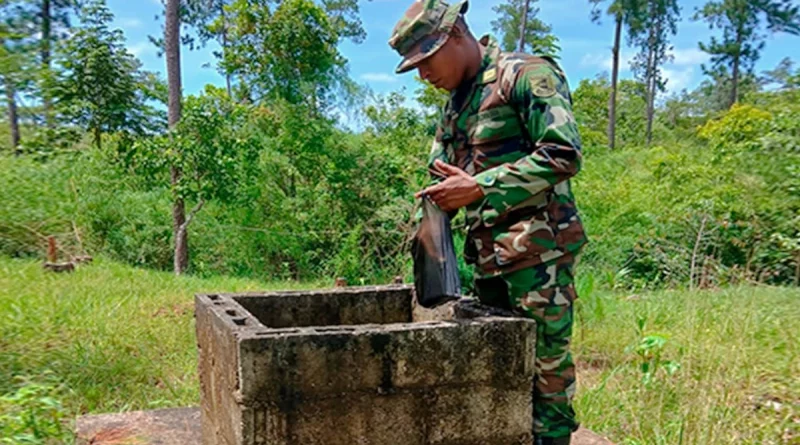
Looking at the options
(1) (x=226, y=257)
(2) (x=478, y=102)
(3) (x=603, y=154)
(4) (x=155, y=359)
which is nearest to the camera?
(2) (x=478, y=102)

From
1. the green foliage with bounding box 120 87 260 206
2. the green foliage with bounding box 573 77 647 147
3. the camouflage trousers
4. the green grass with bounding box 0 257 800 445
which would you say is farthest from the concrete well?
the green foliage with bounding box 573 77 647 147

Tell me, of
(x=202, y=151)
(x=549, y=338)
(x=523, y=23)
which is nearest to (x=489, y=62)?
(x=549, y=338)

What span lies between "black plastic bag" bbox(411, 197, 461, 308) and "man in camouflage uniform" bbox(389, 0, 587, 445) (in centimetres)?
8

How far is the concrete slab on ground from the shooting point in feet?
8.07

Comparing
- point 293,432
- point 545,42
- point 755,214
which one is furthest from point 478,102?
point 755,214

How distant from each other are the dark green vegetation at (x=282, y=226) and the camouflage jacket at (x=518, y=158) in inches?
45.5

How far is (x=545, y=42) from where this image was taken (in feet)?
22.1

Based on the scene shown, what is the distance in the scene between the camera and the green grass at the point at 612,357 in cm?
279

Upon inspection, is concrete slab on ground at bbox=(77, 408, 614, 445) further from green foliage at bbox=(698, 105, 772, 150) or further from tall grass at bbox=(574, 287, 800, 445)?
green foliage at bbox=(698, 105, 772, 150)

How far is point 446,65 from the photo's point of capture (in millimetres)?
1882

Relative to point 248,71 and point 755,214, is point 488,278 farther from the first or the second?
point 248,71

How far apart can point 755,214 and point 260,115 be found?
668 centimetres

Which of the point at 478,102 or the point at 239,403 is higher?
the point at 478,102

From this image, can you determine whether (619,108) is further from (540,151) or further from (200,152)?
(540,151)
